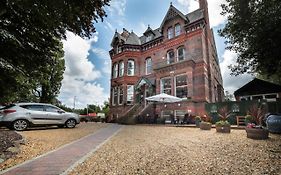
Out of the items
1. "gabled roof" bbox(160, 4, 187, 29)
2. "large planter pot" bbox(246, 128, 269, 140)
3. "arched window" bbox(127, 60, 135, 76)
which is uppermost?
"gabled roof" bbox(160, 4, 187, 29)

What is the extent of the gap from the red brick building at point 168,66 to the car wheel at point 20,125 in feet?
36.3

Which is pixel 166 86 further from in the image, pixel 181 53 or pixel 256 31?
pixel 256 31

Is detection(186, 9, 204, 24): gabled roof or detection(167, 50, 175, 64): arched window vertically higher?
detection(186, 9, 204, 24): gabled roof

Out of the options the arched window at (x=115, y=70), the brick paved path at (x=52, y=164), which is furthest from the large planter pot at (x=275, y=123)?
the arched window at (x=115, y=70)

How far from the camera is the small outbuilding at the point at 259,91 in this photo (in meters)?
17.3

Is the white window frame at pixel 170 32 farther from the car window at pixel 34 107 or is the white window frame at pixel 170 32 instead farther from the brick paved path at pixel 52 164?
the brick paved path at pixel 52 164

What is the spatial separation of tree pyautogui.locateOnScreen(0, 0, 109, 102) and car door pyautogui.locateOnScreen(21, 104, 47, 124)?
5718 mm

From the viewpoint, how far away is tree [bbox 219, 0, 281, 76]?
816cm

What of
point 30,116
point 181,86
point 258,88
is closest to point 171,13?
point 181,86

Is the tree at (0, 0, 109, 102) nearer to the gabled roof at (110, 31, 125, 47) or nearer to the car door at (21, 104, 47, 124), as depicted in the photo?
the car door at (21, 104, 47, 124)

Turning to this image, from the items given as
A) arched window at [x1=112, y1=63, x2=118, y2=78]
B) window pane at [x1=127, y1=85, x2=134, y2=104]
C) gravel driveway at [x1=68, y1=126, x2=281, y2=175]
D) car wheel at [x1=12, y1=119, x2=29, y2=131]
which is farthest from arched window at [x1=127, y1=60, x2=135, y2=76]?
gravel driveway at [x1=68, y1=126, x2=281, y2=175]

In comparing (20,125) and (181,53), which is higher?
Result: (181,53)

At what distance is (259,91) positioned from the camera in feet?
58.9

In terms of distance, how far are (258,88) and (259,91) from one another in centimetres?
33
